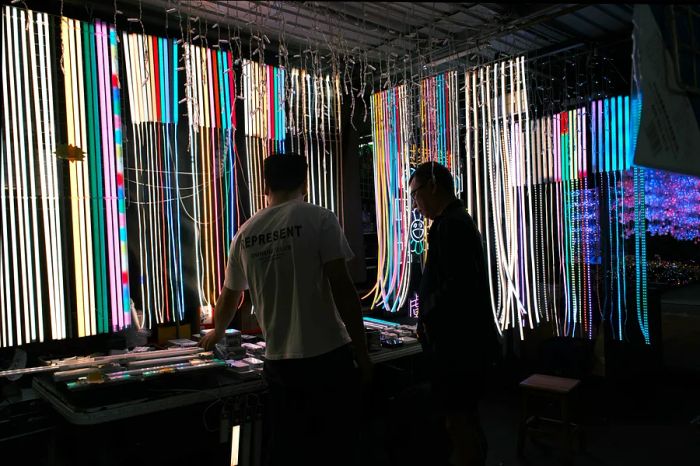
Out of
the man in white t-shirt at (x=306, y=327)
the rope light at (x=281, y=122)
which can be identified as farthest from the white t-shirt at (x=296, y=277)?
the rope light at (x=281, y=122)

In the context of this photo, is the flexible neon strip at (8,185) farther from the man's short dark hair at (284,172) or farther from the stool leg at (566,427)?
the stool leg at (566,427)

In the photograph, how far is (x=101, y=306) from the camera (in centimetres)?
313

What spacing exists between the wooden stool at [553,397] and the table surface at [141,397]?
2.12 meters

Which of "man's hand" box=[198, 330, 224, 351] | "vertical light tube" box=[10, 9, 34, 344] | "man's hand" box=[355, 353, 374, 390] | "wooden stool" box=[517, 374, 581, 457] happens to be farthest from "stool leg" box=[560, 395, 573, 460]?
"vertical light tube" box=[10, 9, 34, 344]

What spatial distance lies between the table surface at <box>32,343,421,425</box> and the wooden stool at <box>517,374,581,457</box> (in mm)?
2119

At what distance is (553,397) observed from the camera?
154 inches

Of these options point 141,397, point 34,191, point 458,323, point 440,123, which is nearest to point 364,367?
point 458,323

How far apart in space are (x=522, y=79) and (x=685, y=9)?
2.24 metres

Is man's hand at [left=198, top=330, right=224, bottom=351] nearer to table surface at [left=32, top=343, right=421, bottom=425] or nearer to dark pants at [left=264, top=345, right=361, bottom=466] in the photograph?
A: table surface at [left=32, top=343, right=421, bottom=425]

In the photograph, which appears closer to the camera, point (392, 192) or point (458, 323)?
point (458, 323)

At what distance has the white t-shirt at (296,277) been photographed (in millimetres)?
2297

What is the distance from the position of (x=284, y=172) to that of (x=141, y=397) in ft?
3.86

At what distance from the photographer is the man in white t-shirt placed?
7.52 ft

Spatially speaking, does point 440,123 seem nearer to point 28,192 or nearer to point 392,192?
point 392,192
